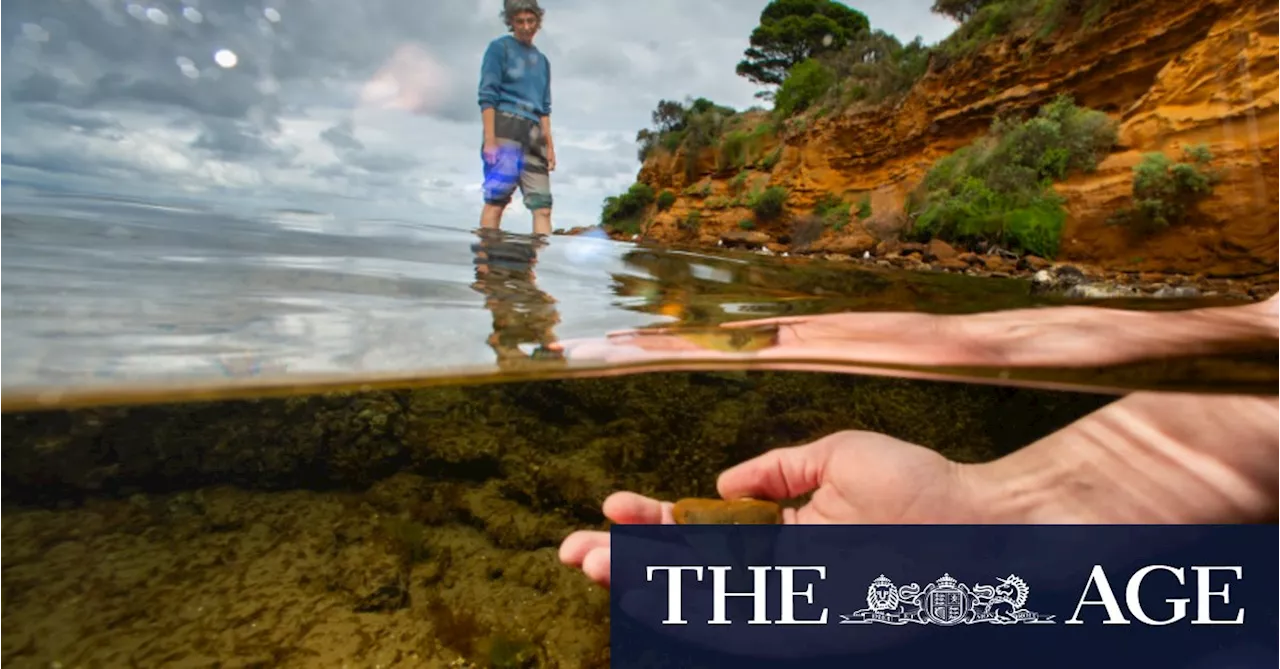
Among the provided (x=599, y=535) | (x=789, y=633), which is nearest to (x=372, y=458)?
(x=599, y=535)

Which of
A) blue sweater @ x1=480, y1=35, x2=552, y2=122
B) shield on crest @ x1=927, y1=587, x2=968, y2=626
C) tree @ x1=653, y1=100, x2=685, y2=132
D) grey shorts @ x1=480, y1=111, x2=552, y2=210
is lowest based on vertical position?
shield on crest @ x1=927, y1=587, x2=968, y2=626

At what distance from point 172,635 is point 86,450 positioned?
7.63 feet

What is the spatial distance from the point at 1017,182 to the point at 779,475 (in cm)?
603

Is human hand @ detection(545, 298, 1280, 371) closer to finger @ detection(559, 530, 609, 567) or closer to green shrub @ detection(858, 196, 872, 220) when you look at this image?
finger @ detection(559, 530, 609, 567)

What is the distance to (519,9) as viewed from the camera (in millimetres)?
3650

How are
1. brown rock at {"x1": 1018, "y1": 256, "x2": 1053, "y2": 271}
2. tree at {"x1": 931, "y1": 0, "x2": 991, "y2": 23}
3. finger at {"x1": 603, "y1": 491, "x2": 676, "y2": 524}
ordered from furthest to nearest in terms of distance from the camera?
1. tree at {"x1": 931, "y1": 0, "x2": 991, "y2": 23}
2. brown rock at {"x1": 1018, "y1": 256, "x2": 1053, "y2": 271}
3. finger at {"x1": 603, "y1": 491, "x2": 676, "y2": 524}

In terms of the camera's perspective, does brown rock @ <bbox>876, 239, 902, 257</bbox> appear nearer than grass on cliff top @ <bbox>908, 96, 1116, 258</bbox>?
No

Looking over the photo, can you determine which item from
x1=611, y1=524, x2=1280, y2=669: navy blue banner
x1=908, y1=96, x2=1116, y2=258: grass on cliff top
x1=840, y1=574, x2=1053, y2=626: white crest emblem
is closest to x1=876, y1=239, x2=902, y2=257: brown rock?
x1=908, y1=96, x2=1116, y2=258: grass on cliff top

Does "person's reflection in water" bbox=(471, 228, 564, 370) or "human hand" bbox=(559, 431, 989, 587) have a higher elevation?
"person's reflection in water" bbox=(471, 228, 564, 370)

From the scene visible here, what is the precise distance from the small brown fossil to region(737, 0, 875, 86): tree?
5.05m

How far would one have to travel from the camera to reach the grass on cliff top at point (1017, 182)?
5.98m

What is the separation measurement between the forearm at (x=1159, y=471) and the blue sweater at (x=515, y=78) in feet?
13.5

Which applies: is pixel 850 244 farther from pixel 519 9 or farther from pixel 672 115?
pixel 519 9

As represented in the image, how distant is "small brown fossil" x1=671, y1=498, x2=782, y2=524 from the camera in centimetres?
226
